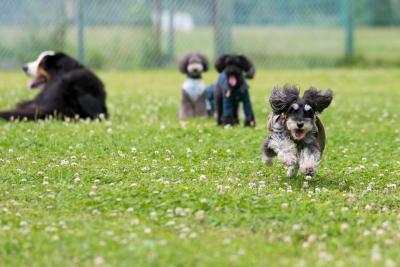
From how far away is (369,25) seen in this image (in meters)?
24.8

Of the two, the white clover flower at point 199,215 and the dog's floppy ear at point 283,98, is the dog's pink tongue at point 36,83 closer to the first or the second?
the dog's floppy ear at point 283,98

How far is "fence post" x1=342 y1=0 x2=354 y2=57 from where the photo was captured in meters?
24.1

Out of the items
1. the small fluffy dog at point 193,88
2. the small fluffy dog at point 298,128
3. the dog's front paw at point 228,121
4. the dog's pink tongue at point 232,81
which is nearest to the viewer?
the small fluffy dog at point 298,128

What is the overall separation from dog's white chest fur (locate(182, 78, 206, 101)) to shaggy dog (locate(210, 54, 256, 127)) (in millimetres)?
1125

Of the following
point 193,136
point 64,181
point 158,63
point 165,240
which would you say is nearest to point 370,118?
point 193,136

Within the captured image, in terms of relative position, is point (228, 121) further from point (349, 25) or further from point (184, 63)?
point (349, 25)

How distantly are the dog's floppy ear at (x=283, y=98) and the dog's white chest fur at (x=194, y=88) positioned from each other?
4926 mm

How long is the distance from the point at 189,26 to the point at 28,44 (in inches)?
170

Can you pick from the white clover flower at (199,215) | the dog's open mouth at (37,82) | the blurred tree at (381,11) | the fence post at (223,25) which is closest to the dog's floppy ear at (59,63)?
the dog's open mouth at (37,82)

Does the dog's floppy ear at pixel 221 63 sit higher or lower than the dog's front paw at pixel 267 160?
higher

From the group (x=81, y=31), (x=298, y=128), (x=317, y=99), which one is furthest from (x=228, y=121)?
(x=81, y=31)

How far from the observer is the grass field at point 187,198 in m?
5.50

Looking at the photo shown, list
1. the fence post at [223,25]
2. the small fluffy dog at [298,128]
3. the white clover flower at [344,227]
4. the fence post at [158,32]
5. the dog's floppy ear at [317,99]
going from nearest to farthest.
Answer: the white clover flower at [344,227] → the small fluffy dog at [298,128] → the dog's floppy ear at [317,99] → the fence post at [158,32] → the fence post at [223,25]

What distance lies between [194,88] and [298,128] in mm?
5368
